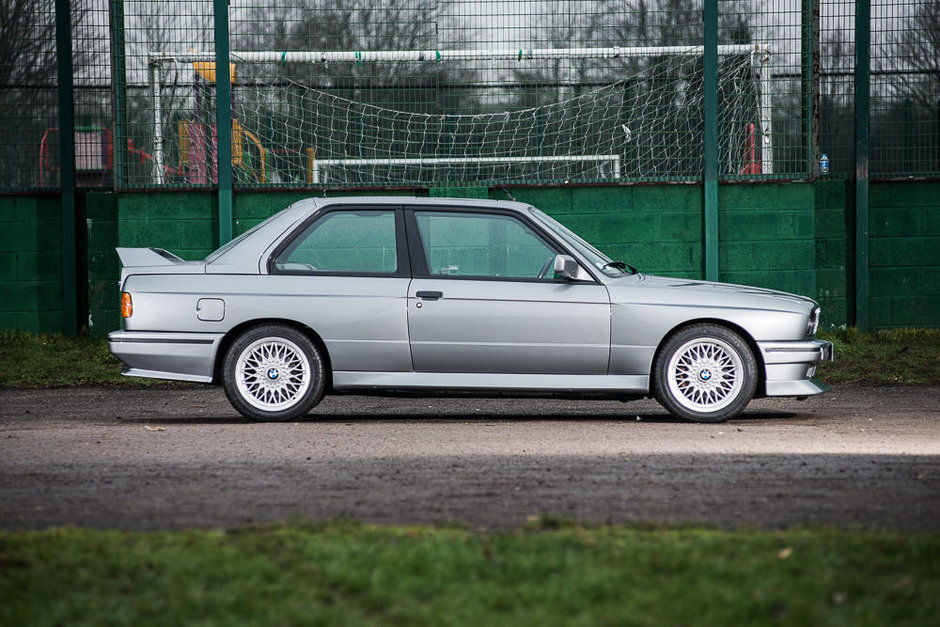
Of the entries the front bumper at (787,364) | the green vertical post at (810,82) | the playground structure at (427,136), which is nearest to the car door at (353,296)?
the front bumper at (787,364)

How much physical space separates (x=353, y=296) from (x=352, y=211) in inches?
26.1

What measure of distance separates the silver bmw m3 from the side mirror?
0.01 metres

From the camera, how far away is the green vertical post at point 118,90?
43.0ft

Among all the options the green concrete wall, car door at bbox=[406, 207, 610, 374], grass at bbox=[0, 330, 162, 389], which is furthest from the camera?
the green concrete wall

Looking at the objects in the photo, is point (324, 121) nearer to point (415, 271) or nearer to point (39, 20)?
point (39, 20)

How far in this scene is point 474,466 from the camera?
592 centimetres

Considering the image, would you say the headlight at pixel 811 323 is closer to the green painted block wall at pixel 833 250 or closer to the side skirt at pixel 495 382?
the side skirt at pixel 495 382

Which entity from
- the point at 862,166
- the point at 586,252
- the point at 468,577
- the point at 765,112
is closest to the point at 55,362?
the point at 586,252

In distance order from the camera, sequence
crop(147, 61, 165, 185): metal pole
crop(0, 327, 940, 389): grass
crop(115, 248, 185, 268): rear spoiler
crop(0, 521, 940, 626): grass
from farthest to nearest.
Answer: crop(147, 61, 165, 185): metal pole, crop(0, 327, 940, 389): grass, crop(115, 248, 185, 268): rear spoiler, crop(0, 521, 940, 626): grass

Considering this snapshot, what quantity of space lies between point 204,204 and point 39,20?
122 inches

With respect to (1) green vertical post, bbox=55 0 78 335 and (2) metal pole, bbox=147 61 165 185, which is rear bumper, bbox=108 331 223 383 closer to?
(2) metal pole, bbox=147 61 165 185

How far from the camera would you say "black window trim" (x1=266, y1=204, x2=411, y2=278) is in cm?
819

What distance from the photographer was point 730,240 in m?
13.4

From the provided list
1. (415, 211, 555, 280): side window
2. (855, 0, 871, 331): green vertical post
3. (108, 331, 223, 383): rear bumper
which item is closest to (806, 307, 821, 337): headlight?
(415, 211, 555, 280): side window
